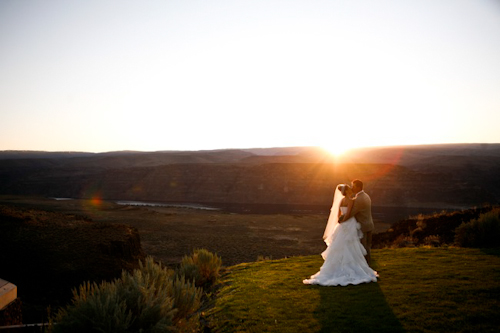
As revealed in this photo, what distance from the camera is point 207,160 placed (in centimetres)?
16612

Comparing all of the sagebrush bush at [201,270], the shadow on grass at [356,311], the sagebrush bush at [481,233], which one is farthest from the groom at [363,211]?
the sagebrush bush at [481,233]

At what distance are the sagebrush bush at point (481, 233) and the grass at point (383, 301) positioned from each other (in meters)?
2.17

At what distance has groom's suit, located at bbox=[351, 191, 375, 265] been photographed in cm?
899

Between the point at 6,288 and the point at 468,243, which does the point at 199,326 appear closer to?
the point at 6,288

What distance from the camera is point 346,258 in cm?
890

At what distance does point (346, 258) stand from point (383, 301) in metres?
1.59

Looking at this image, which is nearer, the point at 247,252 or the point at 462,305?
the point at 462,305

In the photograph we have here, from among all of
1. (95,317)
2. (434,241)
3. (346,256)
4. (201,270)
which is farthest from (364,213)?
(434,241)

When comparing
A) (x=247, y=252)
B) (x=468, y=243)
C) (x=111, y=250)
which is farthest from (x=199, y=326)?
(x=247, y=252)

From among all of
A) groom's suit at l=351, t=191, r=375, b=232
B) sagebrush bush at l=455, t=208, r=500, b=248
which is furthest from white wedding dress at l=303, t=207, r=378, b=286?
sagebrush bush at l=455, t=208, r=500, b=248

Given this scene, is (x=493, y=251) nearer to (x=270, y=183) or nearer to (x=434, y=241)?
(x=434, y=241)

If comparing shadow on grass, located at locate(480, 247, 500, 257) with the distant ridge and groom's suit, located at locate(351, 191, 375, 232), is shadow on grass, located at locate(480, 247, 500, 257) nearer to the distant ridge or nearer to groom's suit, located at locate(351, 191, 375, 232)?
groom's suit, located at locate(351, 191, 375, 232)

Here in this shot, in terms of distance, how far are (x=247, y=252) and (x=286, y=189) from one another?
2125 inches

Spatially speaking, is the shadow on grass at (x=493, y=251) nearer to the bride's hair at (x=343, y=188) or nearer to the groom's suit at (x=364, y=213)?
the groom's suit at (x=364, y=213)
